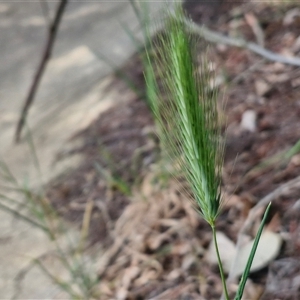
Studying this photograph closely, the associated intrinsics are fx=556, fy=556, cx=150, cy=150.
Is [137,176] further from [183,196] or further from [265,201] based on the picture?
[265,201]

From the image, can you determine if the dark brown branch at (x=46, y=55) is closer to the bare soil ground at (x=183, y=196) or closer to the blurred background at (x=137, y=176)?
the blurred background at (x=137, y=176)

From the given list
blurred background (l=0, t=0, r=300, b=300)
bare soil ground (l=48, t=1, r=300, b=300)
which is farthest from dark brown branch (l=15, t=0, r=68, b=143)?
bare soil ground (l=48, t=1, r=300, b=300)

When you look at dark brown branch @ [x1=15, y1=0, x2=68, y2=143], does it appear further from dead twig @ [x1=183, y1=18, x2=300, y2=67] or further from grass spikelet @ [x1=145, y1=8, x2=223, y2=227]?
grass spikelet @ [x1=145, y1=8, x2=223, y2=227]

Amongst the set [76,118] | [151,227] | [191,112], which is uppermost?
A: [76,118]

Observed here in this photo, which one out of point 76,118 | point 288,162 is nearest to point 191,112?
point 288,162

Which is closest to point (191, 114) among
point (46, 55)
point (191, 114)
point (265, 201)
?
point (191, 114)

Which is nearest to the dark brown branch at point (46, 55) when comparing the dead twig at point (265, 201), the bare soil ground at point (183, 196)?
the bare soil ground at point (183, 196)

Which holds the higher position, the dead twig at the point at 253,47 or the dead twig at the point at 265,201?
the dead twig at the point at 253,47

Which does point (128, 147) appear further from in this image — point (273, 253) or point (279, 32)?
point (273, 253)

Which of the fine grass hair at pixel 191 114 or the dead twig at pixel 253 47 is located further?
the dead twig at pixel 253 47
